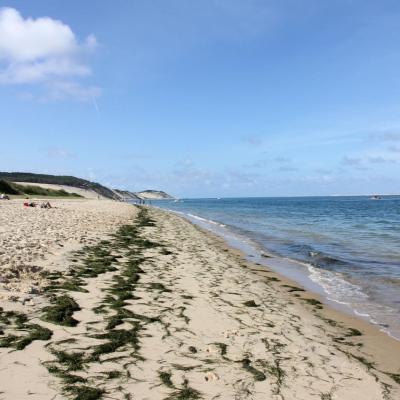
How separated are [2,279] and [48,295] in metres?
1.30

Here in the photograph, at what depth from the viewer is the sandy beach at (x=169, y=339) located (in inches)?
198

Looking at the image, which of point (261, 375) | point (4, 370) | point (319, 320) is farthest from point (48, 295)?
point (319, 320)

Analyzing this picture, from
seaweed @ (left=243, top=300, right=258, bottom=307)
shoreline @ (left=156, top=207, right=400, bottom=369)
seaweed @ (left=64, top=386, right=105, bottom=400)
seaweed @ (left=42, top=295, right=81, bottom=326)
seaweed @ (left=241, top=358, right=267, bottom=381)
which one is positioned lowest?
shoreline @ (left=156, top=207, right=400, bottom=369)

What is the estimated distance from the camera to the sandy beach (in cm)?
503

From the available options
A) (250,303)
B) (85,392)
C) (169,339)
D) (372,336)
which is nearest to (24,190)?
(250,303)

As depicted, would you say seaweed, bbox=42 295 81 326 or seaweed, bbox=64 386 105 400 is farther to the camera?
seaweed, bbox=42 295 81 326

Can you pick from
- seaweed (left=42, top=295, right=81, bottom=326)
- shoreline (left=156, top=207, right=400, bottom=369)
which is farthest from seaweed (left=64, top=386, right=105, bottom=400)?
shoreline (left=156, top=207, right=400, bottom=369)

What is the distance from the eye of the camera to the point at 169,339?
6633mm

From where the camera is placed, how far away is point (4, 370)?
4895 millimetres

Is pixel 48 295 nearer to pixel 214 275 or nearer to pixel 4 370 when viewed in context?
pixel 4 370

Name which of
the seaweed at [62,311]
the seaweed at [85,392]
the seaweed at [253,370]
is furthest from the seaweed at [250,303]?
the seaweed at [85,392]

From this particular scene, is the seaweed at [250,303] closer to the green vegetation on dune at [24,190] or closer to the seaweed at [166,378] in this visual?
the seaweed at [166,378]

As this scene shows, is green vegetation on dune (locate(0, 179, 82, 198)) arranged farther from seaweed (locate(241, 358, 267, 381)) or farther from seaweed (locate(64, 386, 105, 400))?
seaweed (locate(64, 386, 105, 400))

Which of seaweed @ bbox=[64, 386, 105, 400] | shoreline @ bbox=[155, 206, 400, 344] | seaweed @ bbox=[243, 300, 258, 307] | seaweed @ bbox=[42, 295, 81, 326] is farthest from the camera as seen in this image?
shoreline @ bbox=[155, 206, 400, 344]
